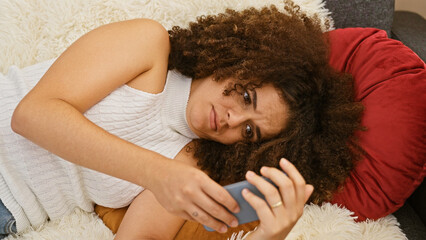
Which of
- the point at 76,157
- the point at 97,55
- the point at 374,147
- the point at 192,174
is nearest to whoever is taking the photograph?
Result: the point at 192,174

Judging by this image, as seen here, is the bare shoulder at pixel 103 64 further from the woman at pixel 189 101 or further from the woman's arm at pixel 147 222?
the woman's arm at pixel 147 222

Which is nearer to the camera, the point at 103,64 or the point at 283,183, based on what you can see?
the point at 283,183

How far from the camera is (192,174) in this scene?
0.74 m

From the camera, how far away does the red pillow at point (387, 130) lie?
1.07m

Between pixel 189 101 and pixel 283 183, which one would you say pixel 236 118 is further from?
pixel 283 183

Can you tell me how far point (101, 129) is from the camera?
2.98ft

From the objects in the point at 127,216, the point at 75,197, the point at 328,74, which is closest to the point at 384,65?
the point at 328,74

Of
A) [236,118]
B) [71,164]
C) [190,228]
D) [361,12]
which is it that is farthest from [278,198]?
[361,12]

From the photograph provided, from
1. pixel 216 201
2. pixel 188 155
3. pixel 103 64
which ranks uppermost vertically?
pixel 103 64

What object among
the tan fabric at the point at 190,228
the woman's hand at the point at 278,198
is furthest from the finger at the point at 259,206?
the tan fabric at the point at 190,228

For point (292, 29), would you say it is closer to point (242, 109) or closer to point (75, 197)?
point (242, 109)

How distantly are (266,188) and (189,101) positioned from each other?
1.78 ft

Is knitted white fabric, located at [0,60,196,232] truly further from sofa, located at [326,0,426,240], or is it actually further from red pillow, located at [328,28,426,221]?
sofa, located at [326,0,426,240]

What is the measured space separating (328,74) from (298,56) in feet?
0.42
